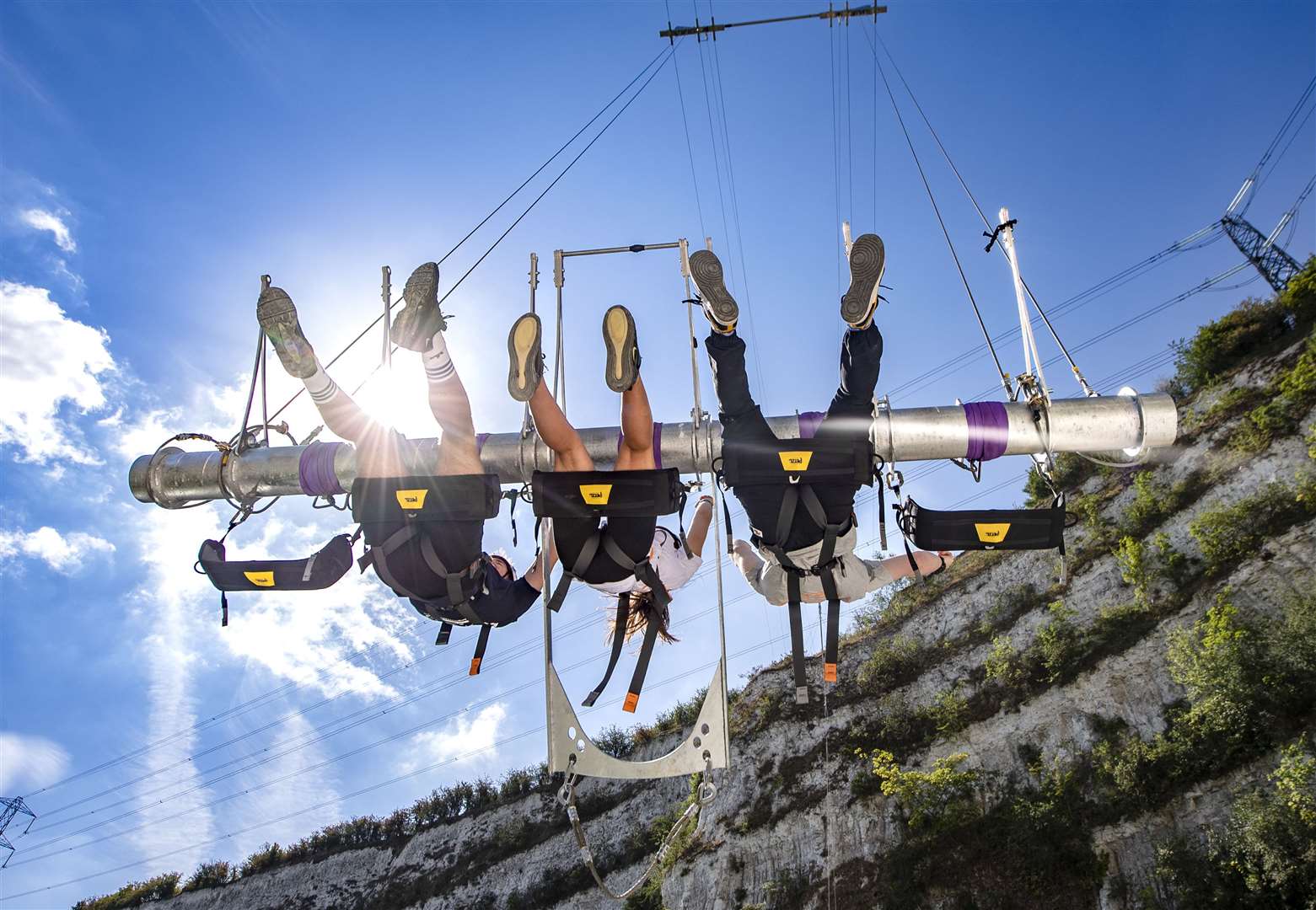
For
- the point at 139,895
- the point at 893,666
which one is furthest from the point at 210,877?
the point at 893,666

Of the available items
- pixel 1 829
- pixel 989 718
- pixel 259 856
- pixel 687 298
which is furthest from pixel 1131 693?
pixel 1 829

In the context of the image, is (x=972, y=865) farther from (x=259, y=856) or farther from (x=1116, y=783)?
(x=259, y=856)

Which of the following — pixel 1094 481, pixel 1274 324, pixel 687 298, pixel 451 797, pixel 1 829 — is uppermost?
pixel 1274 324

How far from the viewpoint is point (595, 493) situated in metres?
4.59

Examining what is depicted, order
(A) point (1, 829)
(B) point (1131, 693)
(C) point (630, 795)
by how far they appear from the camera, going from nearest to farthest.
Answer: (B) point (1131, 693)
(C) point (630, 795)
(A) point (1, 829)

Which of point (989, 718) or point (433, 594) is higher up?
point (989, 718)

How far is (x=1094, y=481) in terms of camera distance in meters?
22.8

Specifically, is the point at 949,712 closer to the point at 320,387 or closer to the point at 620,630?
the point at 620,630

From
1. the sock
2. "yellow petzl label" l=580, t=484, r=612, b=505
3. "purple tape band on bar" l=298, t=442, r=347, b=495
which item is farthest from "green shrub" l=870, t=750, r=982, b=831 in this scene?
the sock

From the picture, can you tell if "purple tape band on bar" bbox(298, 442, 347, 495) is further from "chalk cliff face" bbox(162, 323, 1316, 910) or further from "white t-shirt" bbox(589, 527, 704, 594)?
"chalk cliff face" bbox(162, 323, 1316, 910)

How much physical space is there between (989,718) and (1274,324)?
50.7 feet

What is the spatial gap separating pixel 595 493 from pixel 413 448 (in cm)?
160

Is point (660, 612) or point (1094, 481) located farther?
point (1094, 481)

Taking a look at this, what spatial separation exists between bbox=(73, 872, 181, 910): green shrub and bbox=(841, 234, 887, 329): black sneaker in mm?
39375
